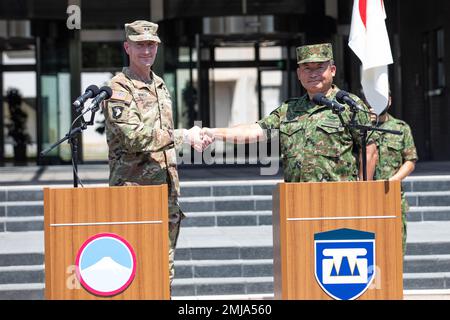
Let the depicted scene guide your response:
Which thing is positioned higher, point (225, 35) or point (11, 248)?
point (225, 35)

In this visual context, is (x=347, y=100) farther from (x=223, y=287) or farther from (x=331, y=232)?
(x=223, y=287)

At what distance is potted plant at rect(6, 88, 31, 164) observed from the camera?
22109 millimetres

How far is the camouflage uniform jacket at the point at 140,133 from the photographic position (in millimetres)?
5723

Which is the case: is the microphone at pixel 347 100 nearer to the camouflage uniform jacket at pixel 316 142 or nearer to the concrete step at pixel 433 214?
the camouflage uniform jacket at pixel 316 142

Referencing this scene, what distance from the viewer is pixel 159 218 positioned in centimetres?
488

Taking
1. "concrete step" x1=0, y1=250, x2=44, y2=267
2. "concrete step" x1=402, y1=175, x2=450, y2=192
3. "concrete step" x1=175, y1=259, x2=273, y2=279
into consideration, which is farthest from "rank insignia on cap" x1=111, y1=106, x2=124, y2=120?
"concrete step" x1=402, y1=175, x2=450, y2=192

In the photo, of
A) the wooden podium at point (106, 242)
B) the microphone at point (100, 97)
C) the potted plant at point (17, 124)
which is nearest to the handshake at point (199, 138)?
the microphone at point (100, 97)

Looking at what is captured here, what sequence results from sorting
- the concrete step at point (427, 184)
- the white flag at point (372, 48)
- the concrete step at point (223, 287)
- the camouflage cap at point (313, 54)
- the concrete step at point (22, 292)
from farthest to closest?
the concrete step at point (427, 184) → the concrete step at point (223, 287) → the concrete step at point (22, 292) → the white flag at point (372, 48) → the camouflage cap at point (313, 54)

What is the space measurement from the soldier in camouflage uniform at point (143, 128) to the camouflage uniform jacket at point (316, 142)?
0.52 meters

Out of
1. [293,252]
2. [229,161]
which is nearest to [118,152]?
[293,252]

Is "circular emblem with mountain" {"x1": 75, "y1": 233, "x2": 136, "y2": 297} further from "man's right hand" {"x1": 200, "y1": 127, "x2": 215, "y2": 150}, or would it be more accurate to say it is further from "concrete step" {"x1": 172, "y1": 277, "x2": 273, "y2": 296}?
"concrete step" {"x1": 172, "y1": 277, "x2": 273, "y2": 296}
